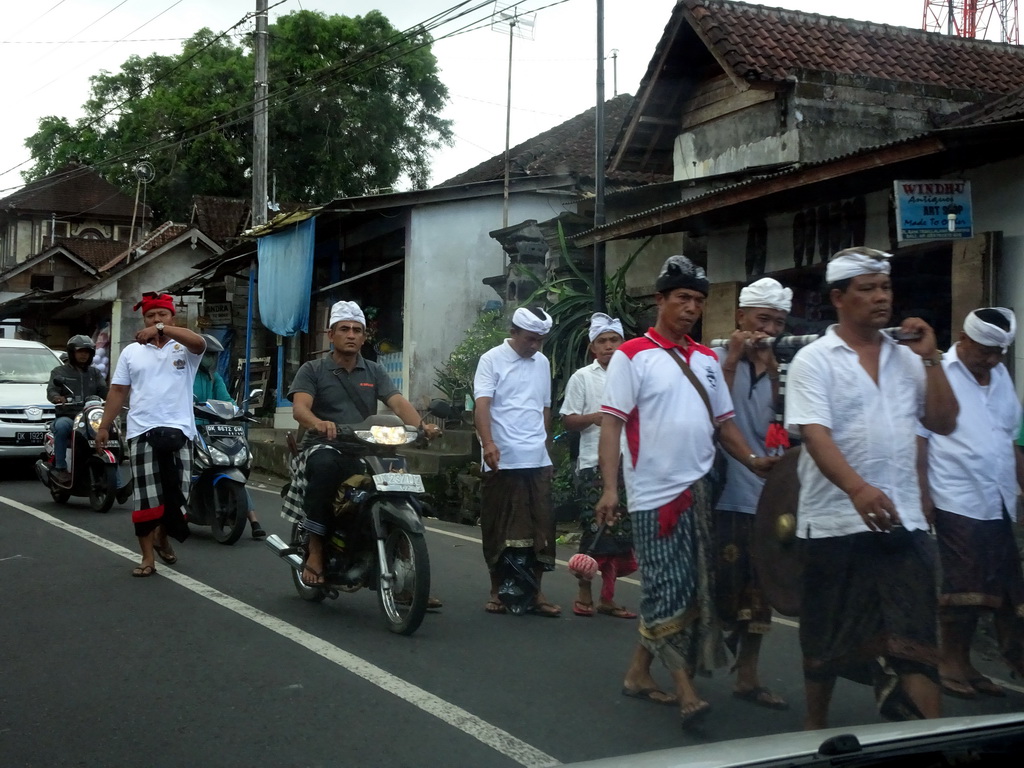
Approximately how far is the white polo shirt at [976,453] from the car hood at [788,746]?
10.1 feet

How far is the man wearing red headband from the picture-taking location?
765 centimetres

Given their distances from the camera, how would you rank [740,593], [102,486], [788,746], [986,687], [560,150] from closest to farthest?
[788,746] < [740,593] < [986,687] < [102,486] < [560,150]

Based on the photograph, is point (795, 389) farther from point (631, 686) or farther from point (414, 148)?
point (414, 148)

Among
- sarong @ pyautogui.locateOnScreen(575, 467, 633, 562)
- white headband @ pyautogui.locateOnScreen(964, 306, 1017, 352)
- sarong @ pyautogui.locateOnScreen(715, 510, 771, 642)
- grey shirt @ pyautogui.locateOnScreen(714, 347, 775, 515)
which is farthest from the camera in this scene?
sarong @ pyautogui.locateOnScreen(575, 467, 633, 562)

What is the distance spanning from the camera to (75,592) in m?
7.19

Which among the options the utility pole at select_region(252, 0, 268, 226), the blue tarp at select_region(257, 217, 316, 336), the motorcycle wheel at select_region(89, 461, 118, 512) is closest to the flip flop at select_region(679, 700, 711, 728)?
the motorcycle wheel at select_region(89, 461, 118, 512)

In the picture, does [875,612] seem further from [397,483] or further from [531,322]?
[531,322]

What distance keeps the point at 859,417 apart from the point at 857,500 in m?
0.34

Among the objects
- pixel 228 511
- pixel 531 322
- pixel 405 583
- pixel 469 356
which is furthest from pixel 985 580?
pixel 469 356

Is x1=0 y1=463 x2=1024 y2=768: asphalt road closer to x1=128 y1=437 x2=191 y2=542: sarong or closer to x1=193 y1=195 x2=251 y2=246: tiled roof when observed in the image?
x1=128 y1=437 x2=191 y2=542: sarong

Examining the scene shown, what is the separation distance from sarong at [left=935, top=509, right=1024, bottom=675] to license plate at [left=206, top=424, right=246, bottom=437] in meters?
6.20

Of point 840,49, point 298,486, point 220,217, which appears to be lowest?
point 298,486

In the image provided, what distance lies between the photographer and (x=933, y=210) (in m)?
9.55

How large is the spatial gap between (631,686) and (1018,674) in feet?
6.04
